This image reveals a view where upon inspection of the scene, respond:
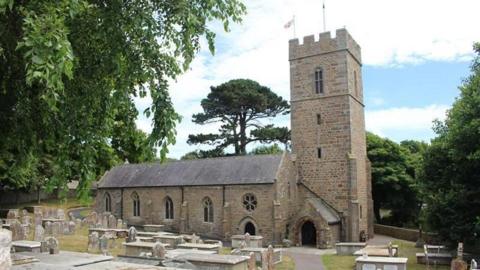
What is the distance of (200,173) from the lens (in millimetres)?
35125

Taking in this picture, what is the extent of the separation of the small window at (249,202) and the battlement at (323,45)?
11533 mm

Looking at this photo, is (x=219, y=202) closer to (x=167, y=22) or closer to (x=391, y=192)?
(x=391, y=192)

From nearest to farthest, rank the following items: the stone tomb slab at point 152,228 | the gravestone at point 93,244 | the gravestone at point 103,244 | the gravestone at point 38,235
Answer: the gravestone at point 103,244
the gravestone at point 93,244
the gravestone at point 38,235
the stone tomb slab at point 152,228

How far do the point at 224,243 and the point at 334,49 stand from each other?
16.4 meters

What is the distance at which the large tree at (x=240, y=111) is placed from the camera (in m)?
53.2

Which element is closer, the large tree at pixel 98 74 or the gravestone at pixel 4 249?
the gravestone at pixel 4 249

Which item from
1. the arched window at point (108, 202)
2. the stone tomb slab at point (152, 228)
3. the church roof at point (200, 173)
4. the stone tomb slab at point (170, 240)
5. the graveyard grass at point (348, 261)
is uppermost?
the church roof at point (200, 173)

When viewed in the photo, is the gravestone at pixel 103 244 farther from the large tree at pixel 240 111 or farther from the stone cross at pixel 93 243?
the large tree at pixel 240 111

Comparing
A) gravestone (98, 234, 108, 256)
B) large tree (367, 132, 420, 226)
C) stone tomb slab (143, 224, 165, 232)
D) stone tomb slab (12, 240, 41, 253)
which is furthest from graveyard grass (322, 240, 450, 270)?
large tree (367, 132, 420, 226)

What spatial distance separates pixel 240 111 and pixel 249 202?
79.4 ft

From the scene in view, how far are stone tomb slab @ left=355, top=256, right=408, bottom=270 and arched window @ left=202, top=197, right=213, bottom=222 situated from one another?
16.3 metres

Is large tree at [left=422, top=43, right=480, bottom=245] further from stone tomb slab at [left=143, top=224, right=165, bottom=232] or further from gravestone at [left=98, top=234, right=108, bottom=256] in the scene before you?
stone tomb slab at [left=143, top=224, right=165, bottom=232]

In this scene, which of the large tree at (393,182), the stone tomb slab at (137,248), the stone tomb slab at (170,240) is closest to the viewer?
the stone tomb slab at (137,248)

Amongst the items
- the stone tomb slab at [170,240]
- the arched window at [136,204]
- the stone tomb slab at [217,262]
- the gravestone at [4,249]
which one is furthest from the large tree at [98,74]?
the arched window at [136,204]
